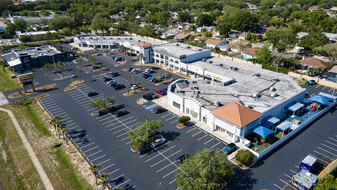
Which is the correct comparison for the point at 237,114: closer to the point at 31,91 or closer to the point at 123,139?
the point at 123,139

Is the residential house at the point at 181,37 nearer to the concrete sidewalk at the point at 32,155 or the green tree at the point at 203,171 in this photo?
the concrete sidewalk at the point at 32,155

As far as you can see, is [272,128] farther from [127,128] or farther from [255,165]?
[127,128]

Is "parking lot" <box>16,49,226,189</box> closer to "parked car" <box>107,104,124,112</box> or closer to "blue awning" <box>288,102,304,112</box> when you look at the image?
"parked car" <box>107,104,124,112</box>

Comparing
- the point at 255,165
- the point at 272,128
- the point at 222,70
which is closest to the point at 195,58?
the point at 222,70

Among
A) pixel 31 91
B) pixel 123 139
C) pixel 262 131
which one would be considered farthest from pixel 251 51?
pixel 31 91

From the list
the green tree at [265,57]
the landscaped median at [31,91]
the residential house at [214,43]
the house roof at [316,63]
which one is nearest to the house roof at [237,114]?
the green tree at [265,57]

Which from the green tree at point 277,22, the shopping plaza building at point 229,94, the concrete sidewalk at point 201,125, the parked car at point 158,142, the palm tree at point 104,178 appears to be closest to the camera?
the palm tree at point 104,178
